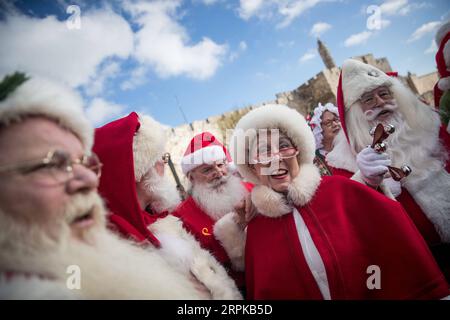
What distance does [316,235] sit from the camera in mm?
1522

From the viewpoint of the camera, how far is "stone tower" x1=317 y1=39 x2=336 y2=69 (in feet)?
103

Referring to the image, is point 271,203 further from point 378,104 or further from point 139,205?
point 378,104

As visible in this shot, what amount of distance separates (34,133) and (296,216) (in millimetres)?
1482

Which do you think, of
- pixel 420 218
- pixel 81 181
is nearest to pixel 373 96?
pixel 420 218

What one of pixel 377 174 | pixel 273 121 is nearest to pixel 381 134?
pixel 377 174

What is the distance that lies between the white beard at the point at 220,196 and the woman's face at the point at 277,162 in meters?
0.92

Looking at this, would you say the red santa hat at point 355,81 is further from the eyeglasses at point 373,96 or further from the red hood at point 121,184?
the red hood at point 121,184

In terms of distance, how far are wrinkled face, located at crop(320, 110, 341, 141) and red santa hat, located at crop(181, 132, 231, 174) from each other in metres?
2.07

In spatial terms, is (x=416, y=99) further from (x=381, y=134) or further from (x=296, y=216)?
(x=296, y=216)

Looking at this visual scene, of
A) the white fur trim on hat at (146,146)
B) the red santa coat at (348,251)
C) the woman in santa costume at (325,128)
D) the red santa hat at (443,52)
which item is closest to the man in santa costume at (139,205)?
the white fur trim on hat at (146,146)

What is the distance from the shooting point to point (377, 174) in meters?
1.67

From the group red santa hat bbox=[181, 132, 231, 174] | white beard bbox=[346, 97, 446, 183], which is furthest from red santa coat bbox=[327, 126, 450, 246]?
red santa hat bbox=[181, 132, 231, 174]

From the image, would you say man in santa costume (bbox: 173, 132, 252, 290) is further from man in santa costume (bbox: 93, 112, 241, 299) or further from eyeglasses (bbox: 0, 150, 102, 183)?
eyeglasses (bbox: 0, 150, 102, 183)

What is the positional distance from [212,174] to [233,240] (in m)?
1.19
